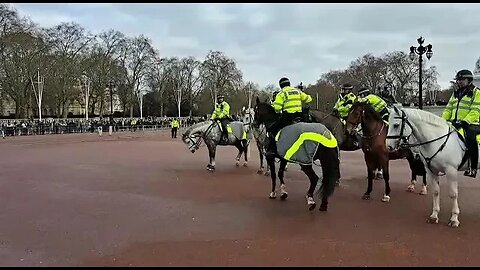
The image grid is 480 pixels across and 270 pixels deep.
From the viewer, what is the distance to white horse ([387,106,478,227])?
6492 millimetres

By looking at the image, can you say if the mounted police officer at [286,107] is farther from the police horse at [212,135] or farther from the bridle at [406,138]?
the police horse at [212,135]

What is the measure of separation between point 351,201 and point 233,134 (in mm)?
5675

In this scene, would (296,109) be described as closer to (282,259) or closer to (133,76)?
(282,259)

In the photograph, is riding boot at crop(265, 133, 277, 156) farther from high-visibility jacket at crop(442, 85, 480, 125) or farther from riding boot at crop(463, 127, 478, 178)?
riding boot at crop(463, 127, 478, 178)

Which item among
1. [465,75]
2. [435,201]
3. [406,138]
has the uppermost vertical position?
[465,75]

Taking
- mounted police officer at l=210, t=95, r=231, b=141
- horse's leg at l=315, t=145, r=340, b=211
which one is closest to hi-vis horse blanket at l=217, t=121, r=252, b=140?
mounted police officer at l=210, t=95, r=231, b=141

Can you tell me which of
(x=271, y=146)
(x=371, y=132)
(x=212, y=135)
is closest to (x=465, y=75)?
(x=371, y=132)

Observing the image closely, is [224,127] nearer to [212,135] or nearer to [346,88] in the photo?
[212,135]

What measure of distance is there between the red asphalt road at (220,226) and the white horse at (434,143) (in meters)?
0.48

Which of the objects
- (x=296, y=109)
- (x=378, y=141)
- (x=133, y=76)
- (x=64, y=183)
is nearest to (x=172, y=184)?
(x=64, y=183)

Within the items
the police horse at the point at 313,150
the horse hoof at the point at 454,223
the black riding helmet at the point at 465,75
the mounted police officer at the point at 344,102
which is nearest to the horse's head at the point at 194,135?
the mounted police officer at the point at 344,102

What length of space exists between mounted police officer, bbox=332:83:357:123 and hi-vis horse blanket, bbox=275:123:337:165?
248cm

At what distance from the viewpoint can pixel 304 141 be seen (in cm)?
732

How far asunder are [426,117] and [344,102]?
321 centimetres
